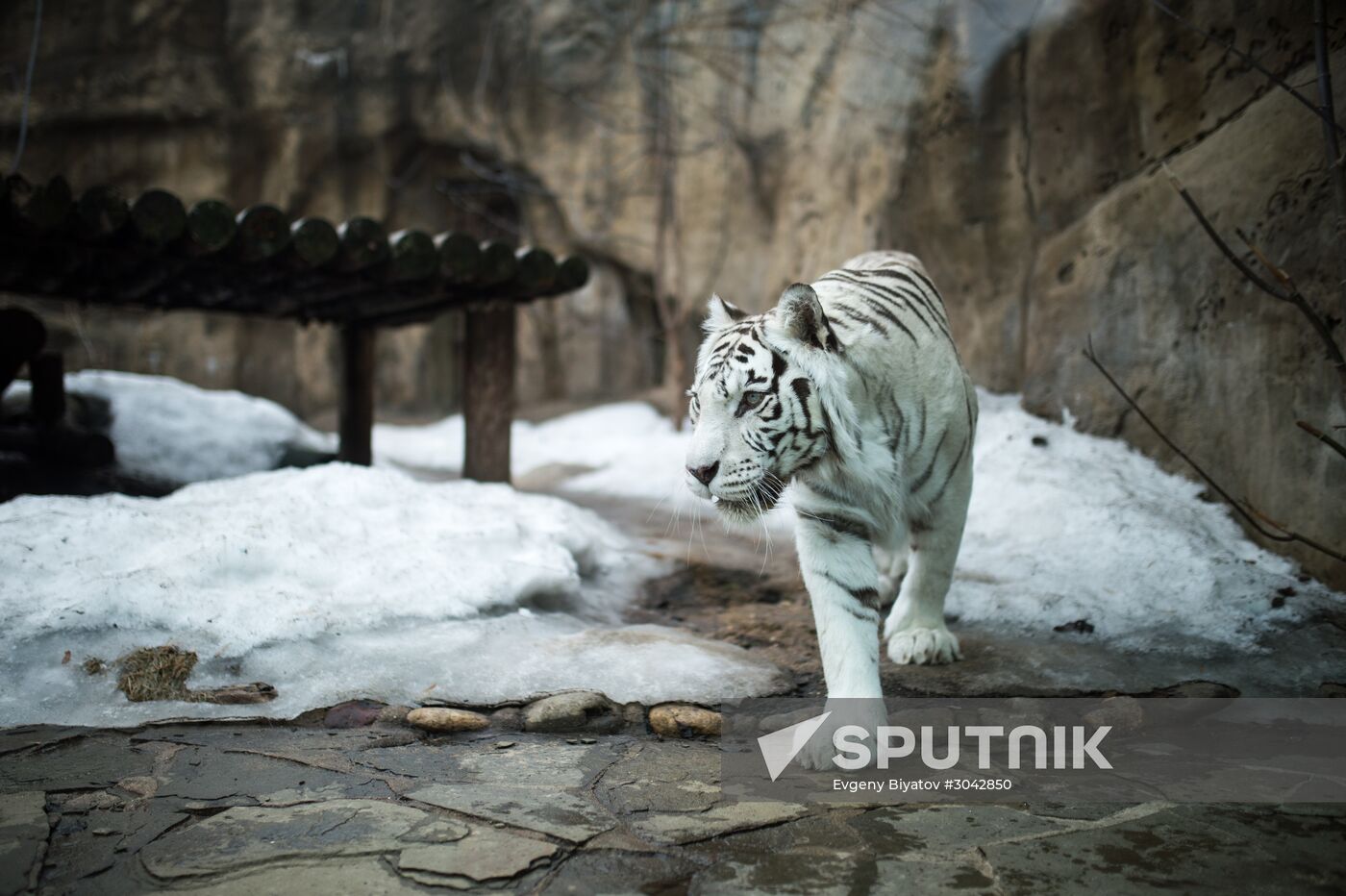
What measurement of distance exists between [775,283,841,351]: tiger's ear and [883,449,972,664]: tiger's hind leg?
2.46ft

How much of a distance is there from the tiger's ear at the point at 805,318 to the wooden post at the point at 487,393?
12.2ft

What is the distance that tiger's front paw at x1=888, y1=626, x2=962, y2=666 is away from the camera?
340 centimetres

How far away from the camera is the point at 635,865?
1.96 metres

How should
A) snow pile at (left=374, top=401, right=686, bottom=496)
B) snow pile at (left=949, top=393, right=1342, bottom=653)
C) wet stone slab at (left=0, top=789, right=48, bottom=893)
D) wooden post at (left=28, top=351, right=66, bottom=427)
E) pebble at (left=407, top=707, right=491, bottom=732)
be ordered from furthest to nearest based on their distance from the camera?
1. snow pile at (left=374, top=401, right=686, bottom=496)
2. wooden post at (left=28, top=351, right=66, bottom=427)
3. snow pile at (left=949, top=393, right=1342, bottom=653)
4. pebble at (left=407, top=707, right=491, bottom=732)
5. wet stone slab at (left=0, top=789, right=48, bottom=893)

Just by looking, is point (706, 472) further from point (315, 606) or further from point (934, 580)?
point (315, 606)

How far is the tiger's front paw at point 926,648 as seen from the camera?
11.1 ft

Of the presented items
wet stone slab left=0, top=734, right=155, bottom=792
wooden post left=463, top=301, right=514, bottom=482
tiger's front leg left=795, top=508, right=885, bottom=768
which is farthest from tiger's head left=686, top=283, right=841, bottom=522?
wooden post left=463, top=301, right=514, bottom=482

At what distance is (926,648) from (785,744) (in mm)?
874

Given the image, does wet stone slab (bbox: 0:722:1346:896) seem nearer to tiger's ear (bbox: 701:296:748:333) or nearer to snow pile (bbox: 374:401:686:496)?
tiger's ear (bbox: 701:296:748:333)

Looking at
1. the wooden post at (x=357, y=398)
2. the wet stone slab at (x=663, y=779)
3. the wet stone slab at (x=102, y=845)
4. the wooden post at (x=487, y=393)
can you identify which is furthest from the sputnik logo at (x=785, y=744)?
the wooden post at (x=357, y=398)

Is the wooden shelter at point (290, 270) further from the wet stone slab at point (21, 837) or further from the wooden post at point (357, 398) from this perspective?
the wet stone slab at point (21, 837)

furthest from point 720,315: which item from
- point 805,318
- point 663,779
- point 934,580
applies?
point 663,779

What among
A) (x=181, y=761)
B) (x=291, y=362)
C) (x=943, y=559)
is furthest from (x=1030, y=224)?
(x=291, y=362)

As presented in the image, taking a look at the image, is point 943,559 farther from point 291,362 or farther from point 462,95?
point 291,362
